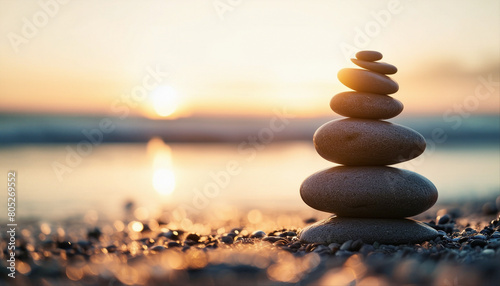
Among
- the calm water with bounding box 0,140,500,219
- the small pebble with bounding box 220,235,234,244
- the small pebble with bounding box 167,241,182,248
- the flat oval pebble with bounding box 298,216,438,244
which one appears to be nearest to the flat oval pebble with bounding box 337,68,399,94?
the flat oval pebble with bounding box 298,216,438,244

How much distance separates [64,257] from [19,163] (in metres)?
16.7

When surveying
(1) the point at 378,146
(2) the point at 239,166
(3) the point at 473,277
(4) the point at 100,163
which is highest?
(4) the point at 100,163

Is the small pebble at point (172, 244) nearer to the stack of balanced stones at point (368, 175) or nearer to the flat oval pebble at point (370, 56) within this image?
the stack of balanced stones at point (368, 175)

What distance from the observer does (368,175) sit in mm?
7355

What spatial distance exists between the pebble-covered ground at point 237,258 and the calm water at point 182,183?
288 centimetres

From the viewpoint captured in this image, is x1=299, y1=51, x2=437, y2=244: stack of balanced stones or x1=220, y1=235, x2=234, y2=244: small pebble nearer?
x1=299, y1=51, x2=437, y2=244: stack of balanced stones

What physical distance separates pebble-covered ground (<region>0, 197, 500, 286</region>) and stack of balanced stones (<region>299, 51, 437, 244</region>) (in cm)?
40

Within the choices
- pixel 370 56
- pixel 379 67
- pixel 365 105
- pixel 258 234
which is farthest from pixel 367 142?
pixel 258 234

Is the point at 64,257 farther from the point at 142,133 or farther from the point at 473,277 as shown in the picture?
the point at 142,133

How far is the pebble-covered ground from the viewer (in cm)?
494

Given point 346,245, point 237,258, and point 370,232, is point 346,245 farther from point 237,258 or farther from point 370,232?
point 237,258

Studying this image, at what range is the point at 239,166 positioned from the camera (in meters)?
21.1

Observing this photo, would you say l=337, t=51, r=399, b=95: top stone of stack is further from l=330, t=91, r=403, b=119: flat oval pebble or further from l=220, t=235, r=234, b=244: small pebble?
l=220, t=235, r=234, b=244: small pebble

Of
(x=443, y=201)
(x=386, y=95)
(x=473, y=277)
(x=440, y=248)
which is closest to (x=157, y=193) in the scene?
(x=443, y=201)
